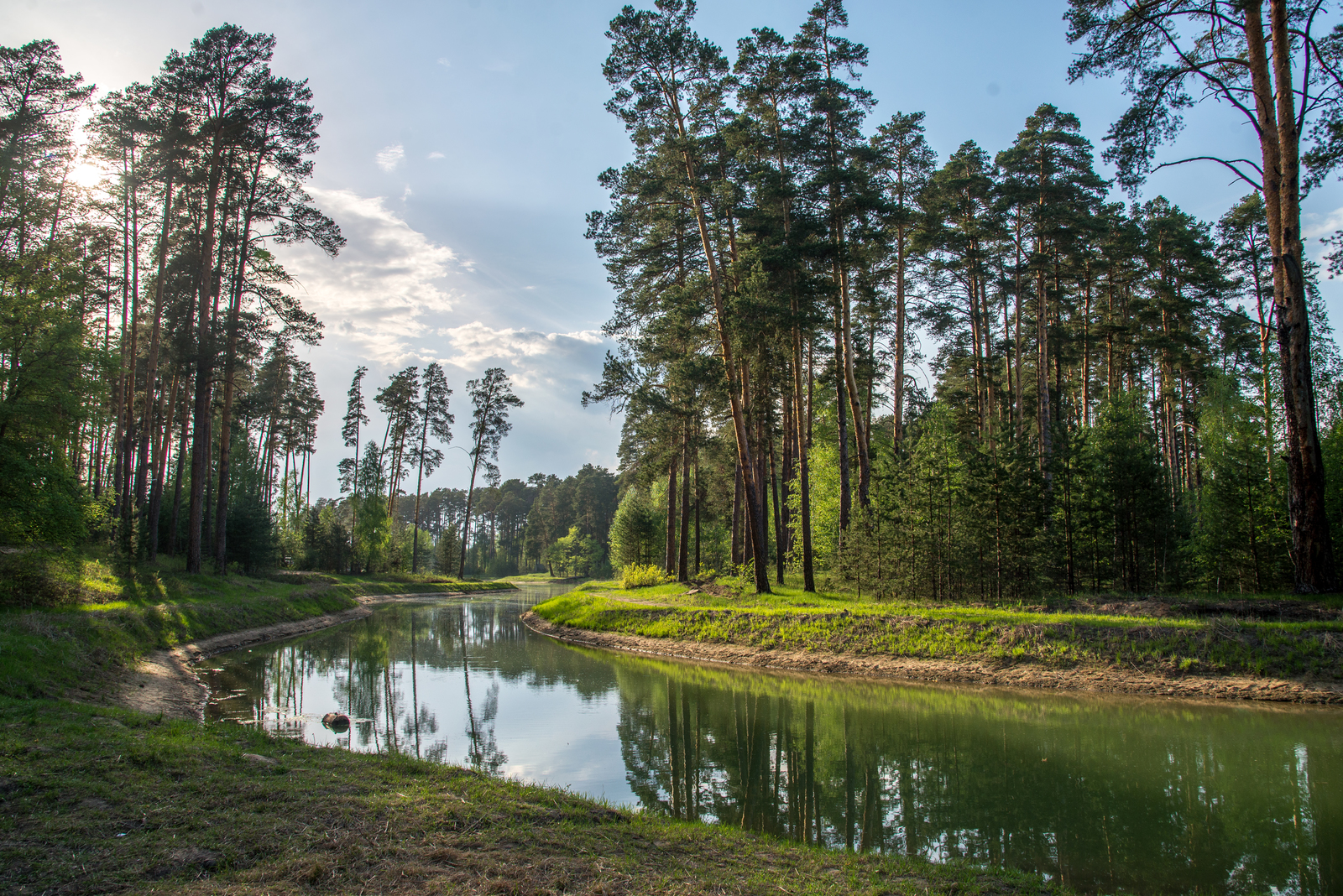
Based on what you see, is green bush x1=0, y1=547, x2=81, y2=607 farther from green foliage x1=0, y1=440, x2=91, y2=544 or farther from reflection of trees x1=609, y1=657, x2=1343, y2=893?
reflection of trees x1=609, y1=657, x2=1343, y2=893

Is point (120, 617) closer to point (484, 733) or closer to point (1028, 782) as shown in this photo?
point (484, 733)

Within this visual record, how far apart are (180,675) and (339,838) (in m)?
12.4

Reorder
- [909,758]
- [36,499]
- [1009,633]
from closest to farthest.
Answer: [909,758] < [36,499] < [1009,633]

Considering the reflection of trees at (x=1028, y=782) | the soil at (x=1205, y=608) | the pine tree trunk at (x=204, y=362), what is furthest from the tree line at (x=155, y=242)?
the soil at (x=1205, y=608)

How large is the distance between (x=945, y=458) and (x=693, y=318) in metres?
8.93

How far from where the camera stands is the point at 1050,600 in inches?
679

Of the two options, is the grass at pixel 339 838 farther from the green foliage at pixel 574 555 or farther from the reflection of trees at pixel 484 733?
the green foliage at pixel 574 555

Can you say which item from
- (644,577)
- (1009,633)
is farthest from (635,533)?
(1009,633)

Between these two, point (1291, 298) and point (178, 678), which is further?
point (178, 678)

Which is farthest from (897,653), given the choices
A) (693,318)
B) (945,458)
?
(693,318)

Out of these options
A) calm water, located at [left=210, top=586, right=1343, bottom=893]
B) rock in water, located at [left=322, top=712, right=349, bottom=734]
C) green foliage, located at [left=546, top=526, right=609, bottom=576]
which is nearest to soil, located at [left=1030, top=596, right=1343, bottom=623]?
calm water, located at [left=210, top=586, right=1343, bottom=893]

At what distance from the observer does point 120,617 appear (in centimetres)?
1478

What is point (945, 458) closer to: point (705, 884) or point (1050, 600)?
point (1050, 600)

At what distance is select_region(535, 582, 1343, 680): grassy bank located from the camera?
38.0 feet
